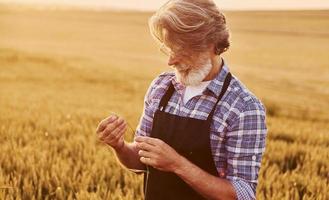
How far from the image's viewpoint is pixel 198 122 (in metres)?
2.23

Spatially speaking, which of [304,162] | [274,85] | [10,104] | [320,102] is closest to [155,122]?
[304,162]

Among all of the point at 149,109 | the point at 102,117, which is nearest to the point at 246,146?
the point at 149,109

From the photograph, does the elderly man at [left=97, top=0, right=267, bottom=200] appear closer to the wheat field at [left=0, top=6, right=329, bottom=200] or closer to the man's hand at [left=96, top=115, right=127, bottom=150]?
the man's hand at [left=96, top=115, right=127, bottom=150]

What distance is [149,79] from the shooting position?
744 inches

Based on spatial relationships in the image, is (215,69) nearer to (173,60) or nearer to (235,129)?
(173,60)

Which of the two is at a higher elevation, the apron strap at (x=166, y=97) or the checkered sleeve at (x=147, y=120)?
the apron strap at (x=166, y=97)

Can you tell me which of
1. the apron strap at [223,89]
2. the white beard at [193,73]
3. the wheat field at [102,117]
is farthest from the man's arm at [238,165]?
the wheat field at [102,117]

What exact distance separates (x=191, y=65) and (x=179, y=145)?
0.34 m

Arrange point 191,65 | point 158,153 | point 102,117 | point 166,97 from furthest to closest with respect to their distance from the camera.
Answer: point 102,117, point 166,97, point 191,65, point 158,153

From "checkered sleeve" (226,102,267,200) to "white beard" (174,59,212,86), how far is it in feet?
0.77

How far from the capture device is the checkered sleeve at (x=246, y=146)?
7.00ft

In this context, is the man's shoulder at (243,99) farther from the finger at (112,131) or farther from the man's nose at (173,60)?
the finger at (112,131)

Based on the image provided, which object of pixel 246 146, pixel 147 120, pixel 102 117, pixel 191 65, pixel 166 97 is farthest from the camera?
pixel 102 117

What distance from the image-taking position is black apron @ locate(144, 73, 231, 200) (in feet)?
7.30
